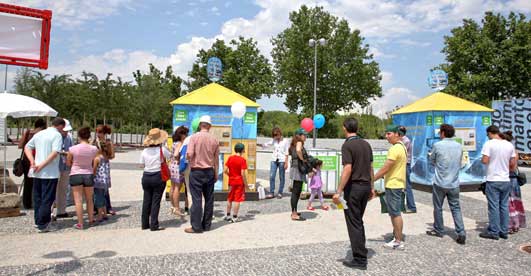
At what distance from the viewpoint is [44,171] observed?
572 cm

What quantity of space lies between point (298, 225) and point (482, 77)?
27.6m

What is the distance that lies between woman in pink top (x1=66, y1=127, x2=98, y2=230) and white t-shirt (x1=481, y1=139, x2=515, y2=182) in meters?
6.22

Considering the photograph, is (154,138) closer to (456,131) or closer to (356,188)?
(356,188)

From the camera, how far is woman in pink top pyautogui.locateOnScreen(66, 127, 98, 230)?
5852 millimetres

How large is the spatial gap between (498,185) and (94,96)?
1011 inches

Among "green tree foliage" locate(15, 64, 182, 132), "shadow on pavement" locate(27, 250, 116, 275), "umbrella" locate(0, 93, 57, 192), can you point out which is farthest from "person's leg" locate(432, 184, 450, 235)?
"green tree foliage" locate(15, 64, 182, 132)

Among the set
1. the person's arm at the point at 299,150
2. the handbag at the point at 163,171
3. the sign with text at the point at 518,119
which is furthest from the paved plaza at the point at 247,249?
the sign with text at the point at 518,119

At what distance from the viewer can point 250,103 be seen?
8.87 meters

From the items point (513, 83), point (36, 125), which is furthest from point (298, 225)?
point (513, 83)

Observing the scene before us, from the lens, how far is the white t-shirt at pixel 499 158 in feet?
18.9

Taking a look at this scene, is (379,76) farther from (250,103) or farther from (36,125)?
(36,125)

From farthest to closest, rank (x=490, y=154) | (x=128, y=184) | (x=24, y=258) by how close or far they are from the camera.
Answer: (x=128, y=184), (x=490, y=154), (x=24, y=258)

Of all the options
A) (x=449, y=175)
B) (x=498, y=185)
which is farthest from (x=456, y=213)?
(x=498, y=185)

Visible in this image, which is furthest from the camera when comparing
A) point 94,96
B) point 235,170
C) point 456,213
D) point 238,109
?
point 94,96
